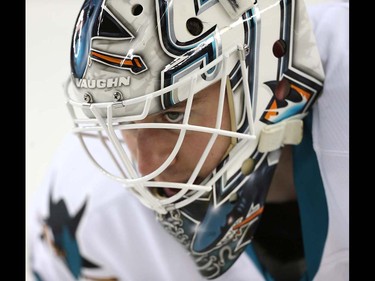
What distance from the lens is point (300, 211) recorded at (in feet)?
A: 2.75

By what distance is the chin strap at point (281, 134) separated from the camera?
758 mm

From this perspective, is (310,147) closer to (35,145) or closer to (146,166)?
(146,166)

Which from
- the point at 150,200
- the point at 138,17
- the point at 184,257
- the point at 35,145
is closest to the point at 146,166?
the point at 150,200

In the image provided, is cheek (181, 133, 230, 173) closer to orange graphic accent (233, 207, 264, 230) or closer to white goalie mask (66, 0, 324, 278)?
white goalie mask (66, 0, 324, 278)

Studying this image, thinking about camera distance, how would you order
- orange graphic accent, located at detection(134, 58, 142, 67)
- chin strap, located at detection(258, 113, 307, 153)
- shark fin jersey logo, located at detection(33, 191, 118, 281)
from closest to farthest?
orange graphic accent, located at detection(134, 58, 142, 67), chin strap, located at detection(258, 113, 307, 153), shark fin jersey logo, located at detection(33, 191, 118, 281)

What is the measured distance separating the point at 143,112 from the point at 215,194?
19 centimetres

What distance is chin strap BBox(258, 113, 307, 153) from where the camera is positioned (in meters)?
0.76

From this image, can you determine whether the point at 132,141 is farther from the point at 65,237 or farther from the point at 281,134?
the point at 65,237

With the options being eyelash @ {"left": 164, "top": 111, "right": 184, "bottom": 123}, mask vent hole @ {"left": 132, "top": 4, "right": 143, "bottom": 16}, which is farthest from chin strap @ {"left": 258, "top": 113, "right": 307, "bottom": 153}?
mask vent hole @ {"left": 132, "top": 4, "right": 143, "bottom": 16}

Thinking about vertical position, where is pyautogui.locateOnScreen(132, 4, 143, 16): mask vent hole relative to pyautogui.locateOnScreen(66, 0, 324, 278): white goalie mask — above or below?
above

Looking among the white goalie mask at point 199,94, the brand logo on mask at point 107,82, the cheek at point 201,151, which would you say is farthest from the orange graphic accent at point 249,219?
the brand logo on mask at point 107,82

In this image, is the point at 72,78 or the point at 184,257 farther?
the point at 184,257

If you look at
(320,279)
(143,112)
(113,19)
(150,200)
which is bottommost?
(320,279)

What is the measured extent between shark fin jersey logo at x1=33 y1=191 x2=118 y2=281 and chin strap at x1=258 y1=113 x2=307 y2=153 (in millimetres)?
392
